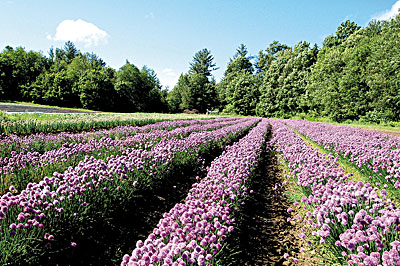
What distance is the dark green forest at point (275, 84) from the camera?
24094 mm

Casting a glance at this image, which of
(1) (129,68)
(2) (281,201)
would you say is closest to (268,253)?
(2) (281,201)

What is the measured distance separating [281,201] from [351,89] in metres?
29.2

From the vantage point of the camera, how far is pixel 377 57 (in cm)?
2377

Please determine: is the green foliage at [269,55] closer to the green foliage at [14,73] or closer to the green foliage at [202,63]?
the green foliage at [202,63]

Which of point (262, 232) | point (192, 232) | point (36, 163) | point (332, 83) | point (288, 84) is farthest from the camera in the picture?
point (288, 84)

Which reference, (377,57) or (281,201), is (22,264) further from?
(377,57)

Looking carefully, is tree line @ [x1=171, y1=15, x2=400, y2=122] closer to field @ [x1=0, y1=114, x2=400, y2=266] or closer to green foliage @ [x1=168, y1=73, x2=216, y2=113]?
green foliage @ [x1=168, y1=73, x2=216, y2=113]

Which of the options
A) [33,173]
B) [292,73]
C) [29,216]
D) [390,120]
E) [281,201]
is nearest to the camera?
[29,216]

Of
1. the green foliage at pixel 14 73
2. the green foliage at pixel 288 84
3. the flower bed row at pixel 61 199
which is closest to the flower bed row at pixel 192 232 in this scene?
the flower bed row at pixel 61 199

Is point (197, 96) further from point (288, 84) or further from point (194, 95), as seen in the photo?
point (288, 84)

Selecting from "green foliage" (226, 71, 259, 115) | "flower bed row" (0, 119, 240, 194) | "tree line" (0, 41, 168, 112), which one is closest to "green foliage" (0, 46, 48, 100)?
"tree line" (0, 41, 168, 112)

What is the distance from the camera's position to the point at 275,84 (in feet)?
177

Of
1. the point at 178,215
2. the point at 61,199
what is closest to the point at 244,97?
the point at 178,215

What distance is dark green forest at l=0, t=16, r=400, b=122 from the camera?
24.1m
